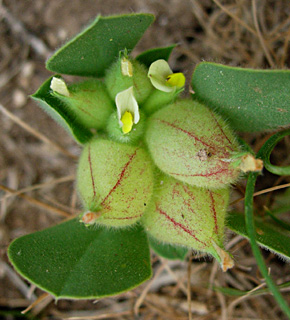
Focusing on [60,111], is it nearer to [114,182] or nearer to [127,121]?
[127,121]

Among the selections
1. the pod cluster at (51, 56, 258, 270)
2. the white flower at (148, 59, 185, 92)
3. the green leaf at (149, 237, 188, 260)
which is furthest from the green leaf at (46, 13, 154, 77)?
the green leaf at (149, 237, 188, 260)

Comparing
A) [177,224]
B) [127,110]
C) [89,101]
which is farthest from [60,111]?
[177,224]

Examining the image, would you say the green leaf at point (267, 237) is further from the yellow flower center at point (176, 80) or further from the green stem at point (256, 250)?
the yellow flower center at point (176, 80)

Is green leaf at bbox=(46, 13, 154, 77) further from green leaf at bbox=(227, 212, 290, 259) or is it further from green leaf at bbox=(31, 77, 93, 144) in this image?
green leaf at bbox=(227, 212, 290, 259)

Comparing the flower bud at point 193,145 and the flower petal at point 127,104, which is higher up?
the flower petal at point 127,104

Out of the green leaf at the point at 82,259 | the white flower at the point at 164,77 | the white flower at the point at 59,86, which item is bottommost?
the green leaf at the point at 82,259

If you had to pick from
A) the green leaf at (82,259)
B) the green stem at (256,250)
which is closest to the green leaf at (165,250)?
the green leaf at (82,259)

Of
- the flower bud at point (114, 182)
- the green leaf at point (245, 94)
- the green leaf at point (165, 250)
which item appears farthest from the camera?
the green leaf at point (165, 250)
